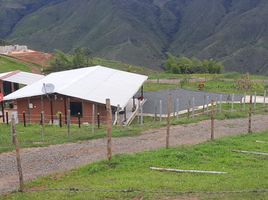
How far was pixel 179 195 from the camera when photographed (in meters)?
11.4

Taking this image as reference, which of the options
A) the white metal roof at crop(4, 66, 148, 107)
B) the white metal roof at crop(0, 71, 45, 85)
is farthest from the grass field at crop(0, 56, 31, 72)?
the white metal roof at crop(4, 66, 148, 107)

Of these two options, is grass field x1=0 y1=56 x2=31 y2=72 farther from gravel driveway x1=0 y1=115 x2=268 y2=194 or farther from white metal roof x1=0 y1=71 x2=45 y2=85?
gravel driveway x1=0 y1=115 x2=268 y2=194

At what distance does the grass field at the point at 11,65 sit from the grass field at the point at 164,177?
51.4 m

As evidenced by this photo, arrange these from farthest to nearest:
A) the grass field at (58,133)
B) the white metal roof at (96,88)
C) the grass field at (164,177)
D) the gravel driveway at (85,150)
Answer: the white metal roof at (96,88) < the grass field at (58,133) < the gravel driveway at (85,150) < the grass field at (164,177)

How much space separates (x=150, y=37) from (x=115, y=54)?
39955 millimetres

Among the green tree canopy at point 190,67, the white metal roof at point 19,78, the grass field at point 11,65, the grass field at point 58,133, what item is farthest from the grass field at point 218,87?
the green tree canopy at point 190,67

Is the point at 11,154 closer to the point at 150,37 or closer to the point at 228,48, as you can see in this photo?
the point at 228,48

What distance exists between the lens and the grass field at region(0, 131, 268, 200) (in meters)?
11.6

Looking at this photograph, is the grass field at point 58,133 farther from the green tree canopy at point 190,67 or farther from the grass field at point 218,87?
the green tree canopy at point 190,67

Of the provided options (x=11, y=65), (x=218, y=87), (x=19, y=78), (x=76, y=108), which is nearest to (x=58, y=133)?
(x=76, y=108)

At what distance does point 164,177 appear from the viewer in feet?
43.2

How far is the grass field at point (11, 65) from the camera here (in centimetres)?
6500

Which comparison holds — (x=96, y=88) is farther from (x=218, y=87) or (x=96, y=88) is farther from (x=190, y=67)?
(x=190, y=67)

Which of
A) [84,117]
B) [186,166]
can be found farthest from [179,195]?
[84,117]
